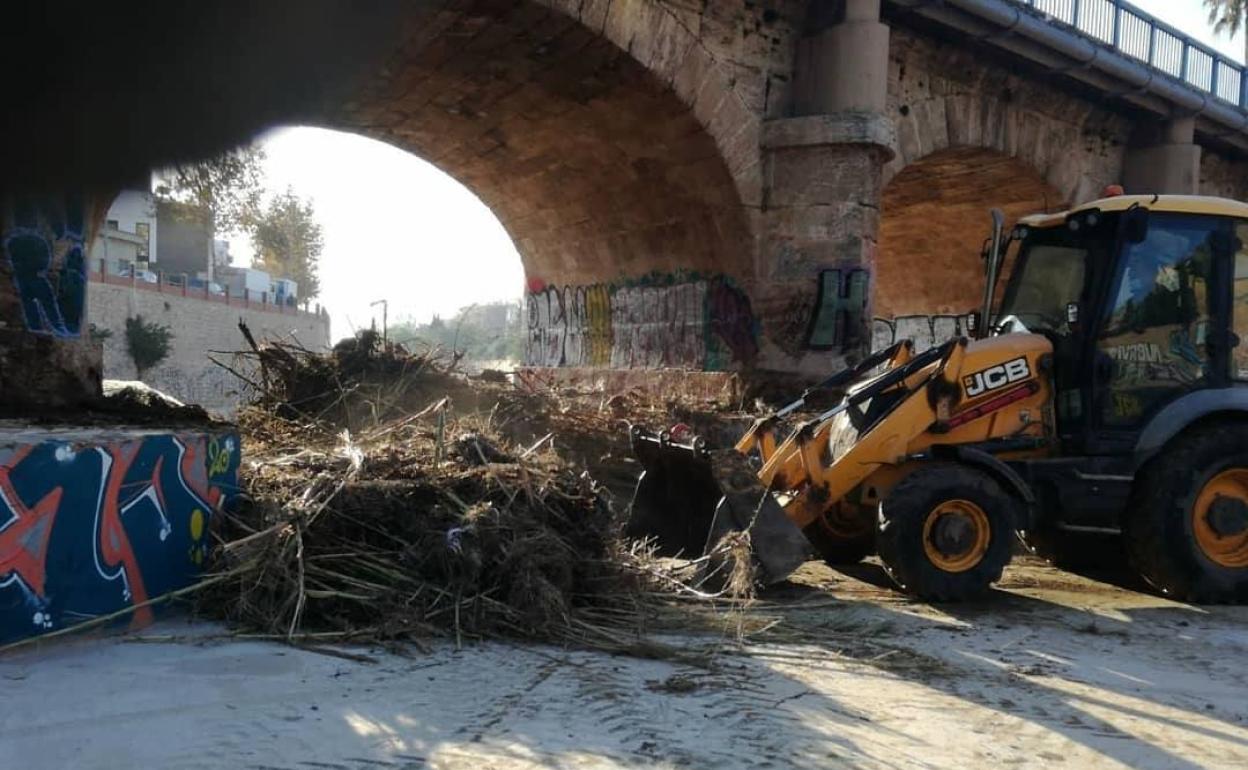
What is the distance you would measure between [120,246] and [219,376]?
10.2 metres

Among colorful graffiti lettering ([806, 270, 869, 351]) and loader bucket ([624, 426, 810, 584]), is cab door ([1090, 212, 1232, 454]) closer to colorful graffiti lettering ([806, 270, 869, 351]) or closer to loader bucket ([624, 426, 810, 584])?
loader bucket ([624, 426, 810, 584])

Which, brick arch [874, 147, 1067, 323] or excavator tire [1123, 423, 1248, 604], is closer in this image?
excavator tire [1123, 423, 1248, 604]

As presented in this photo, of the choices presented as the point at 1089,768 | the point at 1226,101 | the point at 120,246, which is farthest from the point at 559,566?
the point at 120,246

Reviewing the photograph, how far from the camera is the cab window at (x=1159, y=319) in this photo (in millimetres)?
6473

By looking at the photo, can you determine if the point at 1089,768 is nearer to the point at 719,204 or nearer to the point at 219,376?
the point at 719,204

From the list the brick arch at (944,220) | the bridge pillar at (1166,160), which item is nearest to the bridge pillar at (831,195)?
the brick arch at (944,220)

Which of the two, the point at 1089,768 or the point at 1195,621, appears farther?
the point at 1195,621

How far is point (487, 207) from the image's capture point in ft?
46.8

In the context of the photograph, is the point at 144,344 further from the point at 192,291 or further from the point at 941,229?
the point at 941,229

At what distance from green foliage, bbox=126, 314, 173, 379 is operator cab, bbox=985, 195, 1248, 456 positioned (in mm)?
30461

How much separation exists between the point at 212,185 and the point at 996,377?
233 inches

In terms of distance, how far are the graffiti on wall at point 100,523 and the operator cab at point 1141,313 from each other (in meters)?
5.12

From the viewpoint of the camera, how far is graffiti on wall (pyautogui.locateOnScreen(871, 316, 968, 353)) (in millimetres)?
19111

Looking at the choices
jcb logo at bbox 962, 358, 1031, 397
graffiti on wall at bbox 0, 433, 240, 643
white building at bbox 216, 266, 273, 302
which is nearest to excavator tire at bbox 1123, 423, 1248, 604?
jcb logo at bbox 962, 358, 1031, 397
